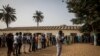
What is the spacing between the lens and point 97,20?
32.8 meters

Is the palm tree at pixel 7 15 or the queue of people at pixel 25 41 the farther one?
the palm tree at pixel 7 15

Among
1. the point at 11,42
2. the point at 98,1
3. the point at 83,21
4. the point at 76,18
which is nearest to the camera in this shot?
the point at 11,42

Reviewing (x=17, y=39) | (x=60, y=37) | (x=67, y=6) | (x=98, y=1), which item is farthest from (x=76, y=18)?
(x=60, y=37)

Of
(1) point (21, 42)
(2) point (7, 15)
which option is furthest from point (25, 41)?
(2) point (7, 15)

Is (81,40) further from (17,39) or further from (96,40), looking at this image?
(17,39)

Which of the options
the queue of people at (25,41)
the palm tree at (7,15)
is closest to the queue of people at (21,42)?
the queue of people at (25,41)

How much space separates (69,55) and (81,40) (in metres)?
Result: 24.6

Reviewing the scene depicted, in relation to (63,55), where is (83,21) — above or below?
above

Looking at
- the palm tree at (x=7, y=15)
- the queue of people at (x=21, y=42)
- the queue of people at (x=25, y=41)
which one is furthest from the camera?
the palm tree at (x=7, y=15)

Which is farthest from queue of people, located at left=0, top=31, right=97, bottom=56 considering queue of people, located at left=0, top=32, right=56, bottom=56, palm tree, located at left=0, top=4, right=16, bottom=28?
palm tree, located at left=0, top=4, right=16, bottom=28

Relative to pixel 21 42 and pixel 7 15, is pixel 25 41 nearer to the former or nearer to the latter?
pixel 21 42

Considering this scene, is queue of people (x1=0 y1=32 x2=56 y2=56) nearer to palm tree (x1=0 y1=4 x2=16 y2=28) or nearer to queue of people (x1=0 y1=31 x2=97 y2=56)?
queue of people (x1=0 y1=31 x2=97 y2=56)

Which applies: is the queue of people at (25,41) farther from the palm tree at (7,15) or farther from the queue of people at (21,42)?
the palm tree at (7,15)

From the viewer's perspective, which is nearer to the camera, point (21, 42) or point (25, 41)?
point (21, 42)
